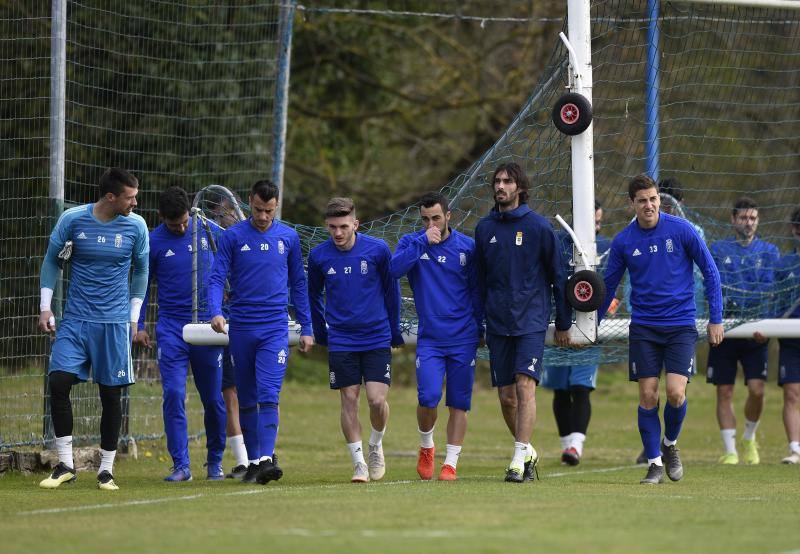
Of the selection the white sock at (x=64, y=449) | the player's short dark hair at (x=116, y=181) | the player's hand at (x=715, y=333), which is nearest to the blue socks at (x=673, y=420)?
the player's hand at (x=715, y=333)

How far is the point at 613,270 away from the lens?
11.2 m

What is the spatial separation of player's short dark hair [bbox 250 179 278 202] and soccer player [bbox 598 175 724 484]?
9.06ft

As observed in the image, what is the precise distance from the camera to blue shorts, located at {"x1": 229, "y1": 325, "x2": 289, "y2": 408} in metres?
10.8

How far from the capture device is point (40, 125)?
45.2 feet

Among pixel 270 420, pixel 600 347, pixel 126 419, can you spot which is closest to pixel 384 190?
pixel 126 419

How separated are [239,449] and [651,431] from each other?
3.67 meters

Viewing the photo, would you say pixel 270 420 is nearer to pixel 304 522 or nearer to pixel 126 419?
pixel 304 522

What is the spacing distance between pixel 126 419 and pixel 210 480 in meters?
2.97

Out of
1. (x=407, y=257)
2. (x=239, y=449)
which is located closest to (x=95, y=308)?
(x=239, y=449)

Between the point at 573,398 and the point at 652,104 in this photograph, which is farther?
the point at 573,398

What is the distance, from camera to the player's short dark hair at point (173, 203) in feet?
38.9

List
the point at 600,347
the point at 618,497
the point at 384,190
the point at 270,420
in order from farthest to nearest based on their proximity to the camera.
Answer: the point at 384,190 < the point at 600,347 < the point at 270,420 < the point at 618,497

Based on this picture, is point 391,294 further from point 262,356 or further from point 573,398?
point 573,398

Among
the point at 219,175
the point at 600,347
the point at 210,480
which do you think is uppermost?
the point at 219,175
